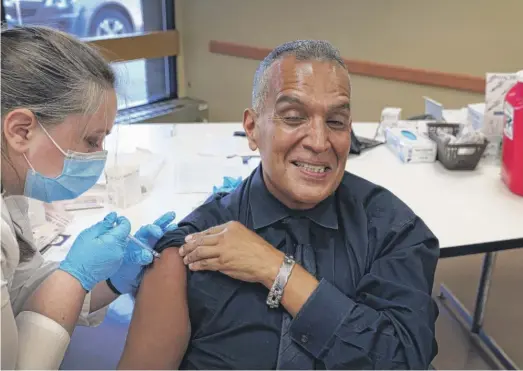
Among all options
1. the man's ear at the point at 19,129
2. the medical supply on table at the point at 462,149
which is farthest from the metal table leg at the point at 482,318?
the man's ear at the point at 19,129

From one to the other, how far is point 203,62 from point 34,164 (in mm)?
4112

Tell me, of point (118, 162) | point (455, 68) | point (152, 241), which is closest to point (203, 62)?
point (455, 68)

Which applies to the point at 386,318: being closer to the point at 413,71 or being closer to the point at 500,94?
the point at 500,94

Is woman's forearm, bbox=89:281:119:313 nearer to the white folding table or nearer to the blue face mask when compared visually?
the white folding table

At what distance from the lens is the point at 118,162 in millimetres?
2209

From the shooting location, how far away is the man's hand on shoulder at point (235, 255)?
1237 mm

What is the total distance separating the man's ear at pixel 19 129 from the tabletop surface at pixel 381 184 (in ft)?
2.02

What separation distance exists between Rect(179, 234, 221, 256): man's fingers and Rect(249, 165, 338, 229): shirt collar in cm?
14

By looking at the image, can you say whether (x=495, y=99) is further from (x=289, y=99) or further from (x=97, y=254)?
(x=97, y=254)

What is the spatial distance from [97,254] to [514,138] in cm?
157

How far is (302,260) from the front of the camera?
1326 mm

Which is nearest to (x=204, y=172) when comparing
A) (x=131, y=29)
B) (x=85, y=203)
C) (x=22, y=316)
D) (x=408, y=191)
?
(x=85, y=203)

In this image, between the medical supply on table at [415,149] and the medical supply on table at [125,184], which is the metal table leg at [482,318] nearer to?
the medical supply on table at [415,149]

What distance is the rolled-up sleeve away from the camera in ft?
3.87
